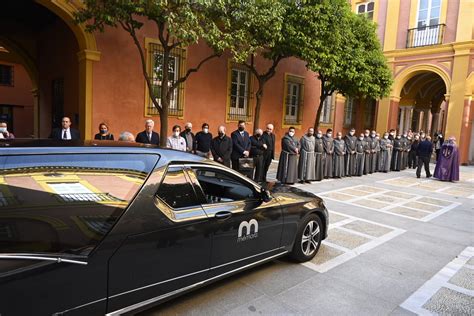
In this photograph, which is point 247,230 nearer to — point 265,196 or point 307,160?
point 265,196

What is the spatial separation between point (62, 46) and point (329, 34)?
889 cm

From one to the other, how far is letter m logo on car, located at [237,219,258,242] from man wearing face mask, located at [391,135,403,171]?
1321 cm

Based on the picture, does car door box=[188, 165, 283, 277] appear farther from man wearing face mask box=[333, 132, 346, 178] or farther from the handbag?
man wearing face mask box=[333, 132, 346, 178]

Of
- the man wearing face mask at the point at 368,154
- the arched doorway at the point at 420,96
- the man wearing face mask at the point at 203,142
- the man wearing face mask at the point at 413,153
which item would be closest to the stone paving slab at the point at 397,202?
the man wearing face mask at the point at 203,142

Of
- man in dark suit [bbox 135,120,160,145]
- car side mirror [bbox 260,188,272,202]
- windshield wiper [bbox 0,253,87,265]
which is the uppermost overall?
man in dark suit [bbox 135,120,160,145]

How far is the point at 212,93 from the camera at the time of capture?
12445 mm

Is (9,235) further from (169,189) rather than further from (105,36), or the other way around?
(105,36)

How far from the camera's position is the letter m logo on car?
11.1ft

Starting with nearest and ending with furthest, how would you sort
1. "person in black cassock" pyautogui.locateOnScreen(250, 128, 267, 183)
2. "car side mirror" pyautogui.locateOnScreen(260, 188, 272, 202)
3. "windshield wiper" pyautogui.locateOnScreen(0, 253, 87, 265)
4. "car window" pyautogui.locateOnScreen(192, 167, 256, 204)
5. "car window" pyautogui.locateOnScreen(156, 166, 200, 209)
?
"windshield wiper" pyautogui.locateOnScreen(0, 253, 87, 265) < "car window" pyautogui.locateOnScreen(156, 166, 200, 209) < "car window" pyautogui.locateOnScreen(192, 167, 256, 204) < "car side mirror" pyautogui.locateOnScreen(260, 188, 272, 202) < "person in black cassock" pyautogui.locateOnScreen(250, 128, 267, 183)

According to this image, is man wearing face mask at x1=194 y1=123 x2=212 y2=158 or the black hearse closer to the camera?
the black hearse

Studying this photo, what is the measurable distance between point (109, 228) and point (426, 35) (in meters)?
21.3

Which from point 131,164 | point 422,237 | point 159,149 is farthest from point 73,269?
point 422,237

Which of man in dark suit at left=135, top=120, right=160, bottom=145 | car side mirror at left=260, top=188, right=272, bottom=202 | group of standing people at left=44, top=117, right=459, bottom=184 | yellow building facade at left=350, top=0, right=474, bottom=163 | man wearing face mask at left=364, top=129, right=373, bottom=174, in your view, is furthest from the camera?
yellow building facade at left=350, top=0, right=474, bottom=163

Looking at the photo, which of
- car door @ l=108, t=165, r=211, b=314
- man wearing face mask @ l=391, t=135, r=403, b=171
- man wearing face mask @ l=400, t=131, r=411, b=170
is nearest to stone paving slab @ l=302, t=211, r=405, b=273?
car door @ l=108, t=165, r=211, b=314
